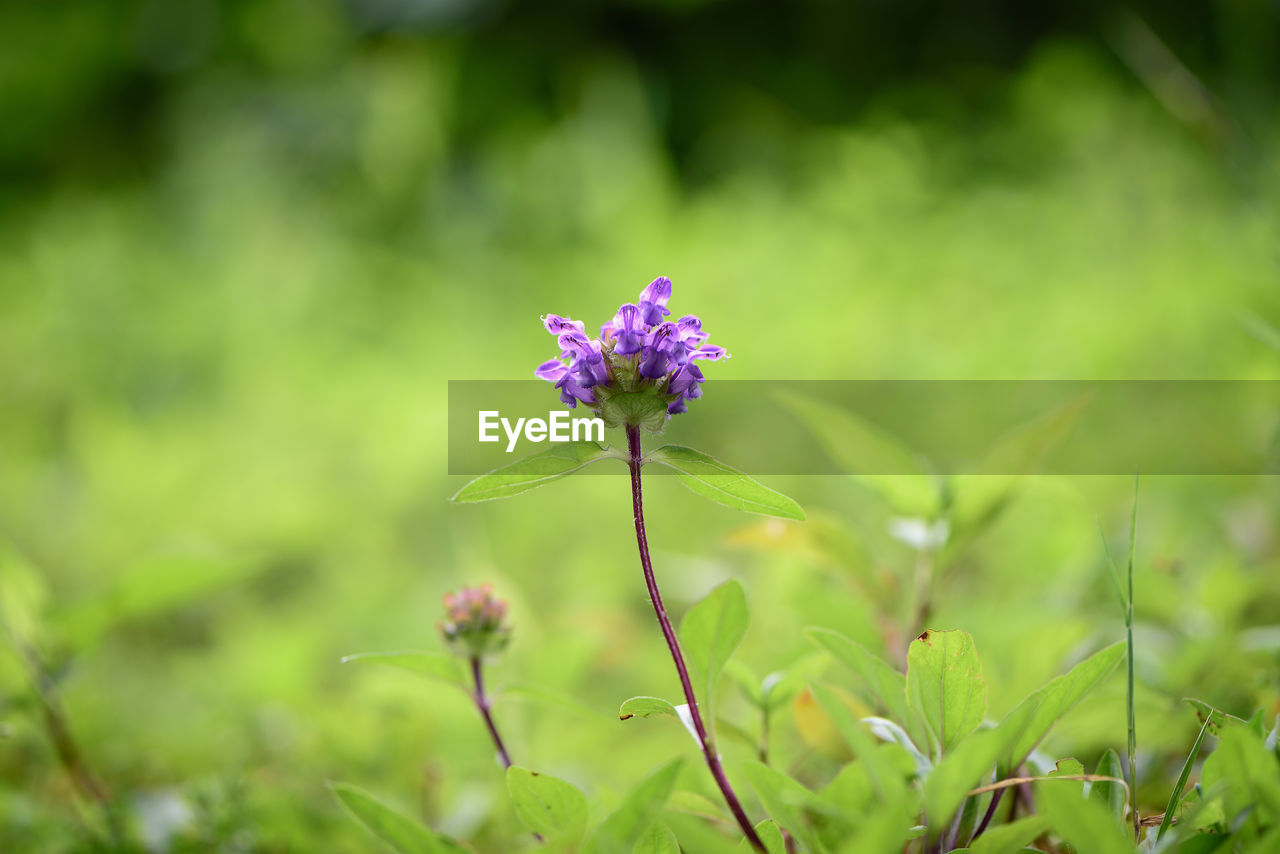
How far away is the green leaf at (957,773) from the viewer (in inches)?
13.9

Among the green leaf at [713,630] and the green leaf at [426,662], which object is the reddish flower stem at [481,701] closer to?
the green leaf at [426,662]

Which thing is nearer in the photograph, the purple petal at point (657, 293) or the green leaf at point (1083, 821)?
the green leaf at point (1083, 821)

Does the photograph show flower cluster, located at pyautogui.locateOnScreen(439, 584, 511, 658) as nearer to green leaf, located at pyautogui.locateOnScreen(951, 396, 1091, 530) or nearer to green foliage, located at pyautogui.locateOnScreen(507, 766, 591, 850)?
green foliage, located at pyautogui.locateOnScreen(507, 766, 591, 850)

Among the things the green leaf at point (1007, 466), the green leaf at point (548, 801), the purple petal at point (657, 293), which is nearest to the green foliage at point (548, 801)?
the green leaf at point (548, 801)

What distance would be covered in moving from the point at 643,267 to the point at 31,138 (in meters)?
2.16

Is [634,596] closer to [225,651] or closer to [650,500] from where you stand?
[650,500]

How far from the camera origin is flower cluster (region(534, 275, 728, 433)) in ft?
1.47

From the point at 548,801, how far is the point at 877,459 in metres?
0.32

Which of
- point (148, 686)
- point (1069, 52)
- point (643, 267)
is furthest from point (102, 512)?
point (1069, 52)

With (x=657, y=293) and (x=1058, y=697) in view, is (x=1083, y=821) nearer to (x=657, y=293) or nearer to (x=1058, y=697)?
(x=1058, y=697)

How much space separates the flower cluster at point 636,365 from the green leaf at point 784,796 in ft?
0.55

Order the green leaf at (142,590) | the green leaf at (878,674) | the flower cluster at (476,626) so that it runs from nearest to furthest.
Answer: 1. the green leaf at (878,674)
2. the flower cluster at (476,626)
3. the green leaf at (142,590)

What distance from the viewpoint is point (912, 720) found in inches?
17.3

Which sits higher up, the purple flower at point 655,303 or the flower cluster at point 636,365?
the purple flower at point 655,303
